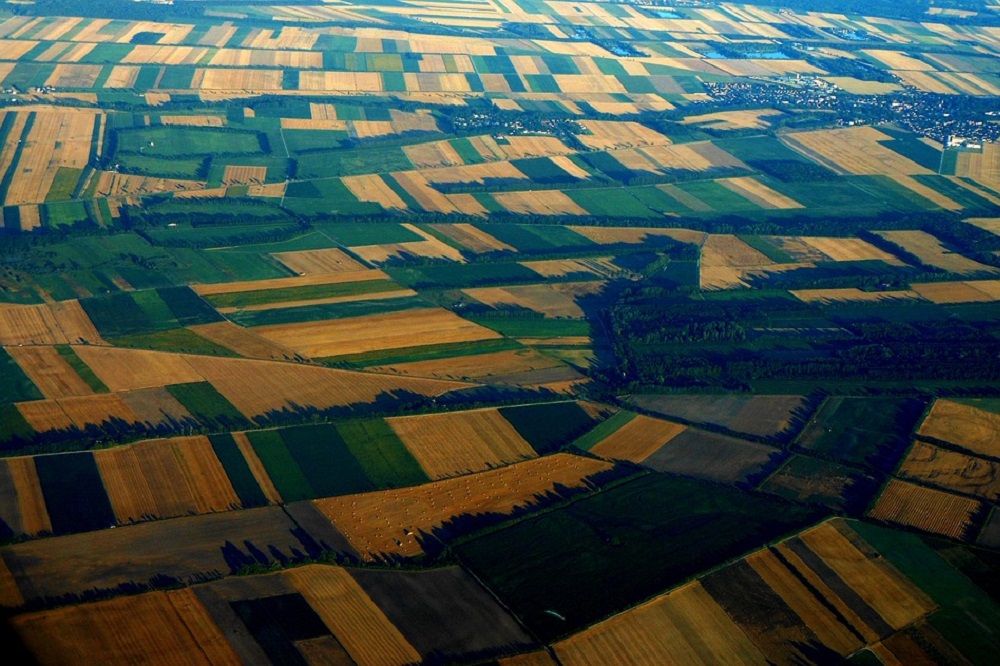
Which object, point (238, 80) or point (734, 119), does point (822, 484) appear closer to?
point (734, 119)

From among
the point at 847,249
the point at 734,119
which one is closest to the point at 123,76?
the point at 734,119

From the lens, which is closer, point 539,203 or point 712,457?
point 712,457

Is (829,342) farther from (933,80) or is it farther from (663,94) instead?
(933,80)

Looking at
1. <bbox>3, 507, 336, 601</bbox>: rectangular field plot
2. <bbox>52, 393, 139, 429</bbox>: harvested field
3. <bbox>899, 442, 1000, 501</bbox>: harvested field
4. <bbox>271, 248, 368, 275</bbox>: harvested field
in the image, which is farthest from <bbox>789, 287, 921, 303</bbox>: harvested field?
<bbox>52, 393, 139, 429</bbox>: harvested field

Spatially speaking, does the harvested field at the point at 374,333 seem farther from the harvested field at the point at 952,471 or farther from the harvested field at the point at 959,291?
the harvested field at the point at 959,291

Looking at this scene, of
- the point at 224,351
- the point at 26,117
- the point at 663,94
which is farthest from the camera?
the point at 663,94

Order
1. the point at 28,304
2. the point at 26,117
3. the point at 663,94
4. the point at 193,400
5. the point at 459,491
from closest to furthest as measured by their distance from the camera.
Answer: the point at 459,491, the point at 193,400, the point at 28,304, the point at 26,117, the point at 663,94

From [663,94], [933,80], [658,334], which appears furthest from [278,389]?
[933,80]
